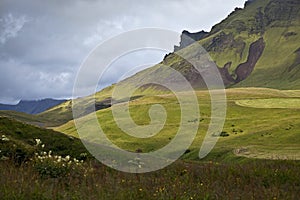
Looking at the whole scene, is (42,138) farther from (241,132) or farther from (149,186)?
(241,132)

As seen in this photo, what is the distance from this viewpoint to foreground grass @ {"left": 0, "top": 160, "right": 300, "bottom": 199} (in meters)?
9.58

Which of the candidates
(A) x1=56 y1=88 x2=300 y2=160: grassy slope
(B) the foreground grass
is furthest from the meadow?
(A) x1=56 y1=88 x2=300 y2=160: grassy slope

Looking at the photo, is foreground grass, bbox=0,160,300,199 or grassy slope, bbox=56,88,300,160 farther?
grassy slope, bbox=56,88,300,160

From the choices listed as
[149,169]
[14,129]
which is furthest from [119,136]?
[149,169]

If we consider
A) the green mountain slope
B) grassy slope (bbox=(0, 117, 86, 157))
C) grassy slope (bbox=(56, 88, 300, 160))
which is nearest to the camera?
the green mountain slope

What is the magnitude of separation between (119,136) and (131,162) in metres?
107

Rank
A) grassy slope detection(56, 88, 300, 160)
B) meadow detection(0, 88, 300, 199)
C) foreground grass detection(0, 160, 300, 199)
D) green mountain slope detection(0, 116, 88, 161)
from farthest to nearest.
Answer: grassy slope detection(56, 88, 300, 160) < green mountain slope detection(0, 116, 88, 161) < meadow detection(0, 88, 300, 199) < foreground grass detection(0, 160, 300, 199)

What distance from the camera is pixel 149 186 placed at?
11.2 meters

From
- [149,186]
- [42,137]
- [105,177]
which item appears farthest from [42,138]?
[149,186]

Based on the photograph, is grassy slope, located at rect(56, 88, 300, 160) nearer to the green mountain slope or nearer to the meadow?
the green mountain slope

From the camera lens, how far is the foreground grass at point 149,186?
9.58 meters

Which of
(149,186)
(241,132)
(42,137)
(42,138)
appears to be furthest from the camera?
(241,132)

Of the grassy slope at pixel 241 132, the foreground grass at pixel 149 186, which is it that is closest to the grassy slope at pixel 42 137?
the foreground grass at pixel 149 186

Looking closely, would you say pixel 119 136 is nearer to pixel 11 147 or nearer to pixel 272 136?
pixel 272 136
